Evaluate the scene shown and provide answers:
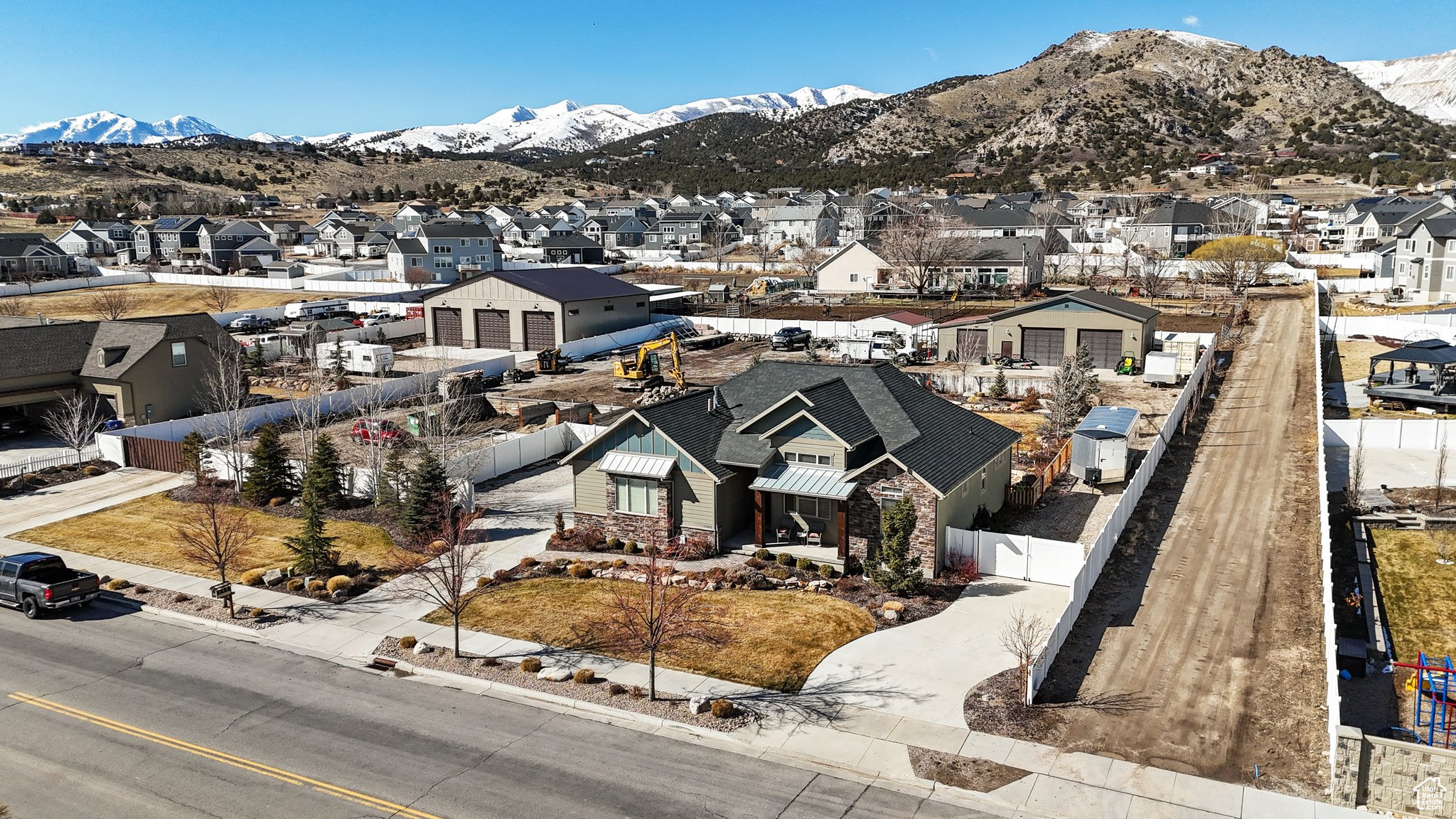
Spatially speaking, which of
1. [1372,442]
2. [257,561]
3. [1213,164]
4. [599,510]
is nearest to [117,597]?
[257,561]

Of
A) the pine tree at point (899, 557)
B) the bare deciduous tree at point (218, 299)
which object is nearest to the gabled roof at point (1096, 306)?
the pine tree at point (899, 557)

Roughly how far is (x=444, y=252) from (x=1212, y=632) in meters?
103

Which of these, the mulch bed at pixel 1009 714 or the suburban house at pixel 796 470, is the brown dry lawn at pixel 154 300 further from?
the mulch bed at pixel 1009 714

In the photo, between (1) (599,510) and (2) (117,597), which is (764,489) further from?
(2) (117,597)

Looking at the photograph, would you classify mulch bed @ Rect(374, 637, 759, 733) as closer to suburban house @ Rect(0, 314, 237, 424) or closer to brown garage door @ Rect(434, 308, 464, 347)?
suburban house @ Rect(0, 314, 237, 424)

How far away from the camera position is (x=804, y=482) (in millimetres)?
29344

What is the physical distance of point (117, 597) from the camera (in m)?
28.3

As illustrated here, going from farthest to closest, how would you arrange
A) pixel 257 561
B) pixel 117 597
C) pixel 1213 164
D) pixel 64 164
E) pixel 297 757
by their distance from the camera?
pixel 64 164 < pixel 1213 164 < pixel 257 561 < pixel 117 597 < pixel 297 757

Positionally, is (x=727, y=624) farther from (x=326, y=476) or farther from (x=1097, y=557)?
(x=326, y=476)

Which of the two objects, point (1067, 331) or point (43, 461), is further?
point (1067, 331)

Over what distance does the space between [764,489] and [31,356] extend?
38.9 m

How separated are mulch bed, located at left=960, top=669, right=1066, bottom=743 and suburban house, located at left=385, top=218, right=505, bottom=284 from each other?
3791 inches

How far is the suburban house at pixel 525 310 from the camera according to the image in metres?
70.8

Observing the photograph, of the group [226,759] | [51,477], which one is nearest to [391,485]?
[226,759]
